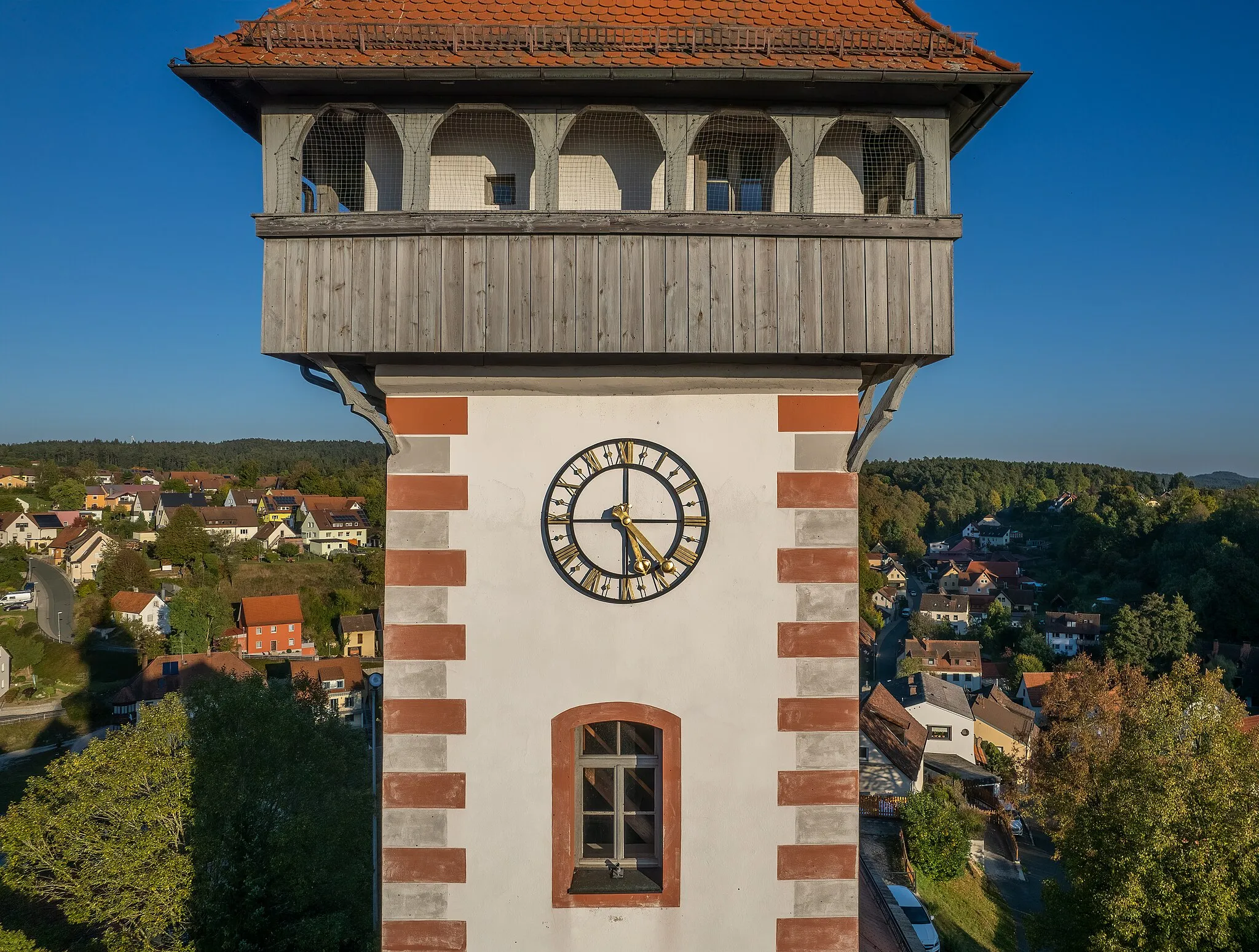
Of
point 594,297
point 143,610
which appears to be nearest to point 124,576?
point 143,610

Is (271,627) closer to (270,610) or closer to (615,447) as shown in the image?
(270,610)

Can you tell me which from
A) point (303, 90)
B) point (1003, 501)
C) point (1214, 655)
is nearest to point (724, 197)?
point (303, 90)

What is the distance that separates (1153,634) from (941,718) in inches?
1027

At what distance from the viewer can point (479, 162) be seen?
19.5 feet

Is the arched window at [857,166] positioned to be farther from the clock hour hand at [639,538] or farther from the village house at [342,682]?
Result: the village house at [342,682]

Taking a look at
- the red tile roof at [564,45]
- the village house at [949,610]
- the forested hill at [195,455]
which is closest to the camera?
the red tile roof at [564,45]

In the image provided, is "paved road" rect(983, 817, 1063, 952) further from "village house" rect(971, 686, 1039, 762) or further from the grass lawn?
"village house" rect(971, 686, 1039, 762)

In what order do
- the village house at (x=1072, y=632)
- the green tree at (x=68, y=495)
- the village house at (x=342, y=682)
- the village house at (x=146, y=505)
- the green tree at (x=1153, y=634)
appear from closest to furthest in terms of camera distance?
the village house at (x=342, y=682) < the green tree at (x=1153, y=634) < the village house at (x=1072, y=632) < the village house at (x=146, y=505) < the green tree at (x=68, y=495)

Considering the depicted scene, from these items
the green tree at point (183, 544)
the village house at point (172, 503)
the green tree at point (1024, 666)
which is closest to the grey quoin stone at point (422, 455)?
the green tree at point (1024, 666)

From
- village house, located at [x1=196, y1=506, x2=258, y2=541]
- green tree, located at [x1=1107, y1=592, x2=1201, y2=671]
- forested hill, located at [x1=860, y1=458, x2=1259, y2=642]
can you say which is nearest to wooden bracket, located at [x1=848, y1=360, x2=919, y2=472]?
green tree, located at [x1=1107, y1=592, x2=1201, y2=671]

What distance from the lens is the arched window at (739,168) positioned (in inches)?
231

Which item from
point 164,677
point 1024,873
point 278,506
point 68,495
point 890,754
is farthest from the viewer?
point 278,506

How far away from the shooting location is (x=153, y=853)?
19953 mm

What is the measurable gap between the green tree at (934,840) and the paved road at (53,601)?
6038 centimetres
